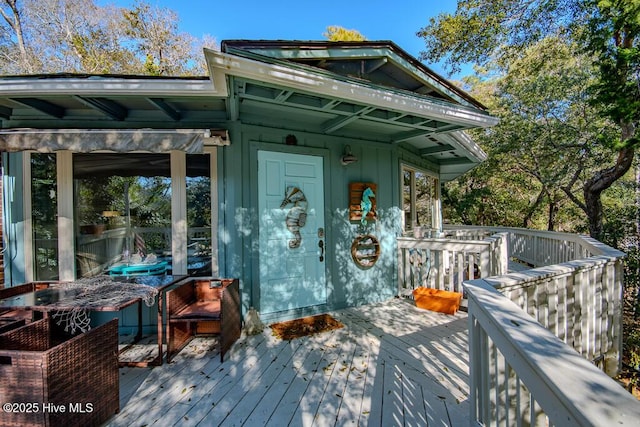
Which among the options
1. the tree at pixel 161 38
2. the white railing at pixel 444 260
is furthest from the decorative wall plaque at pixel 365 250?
the tree at pixel 161 38

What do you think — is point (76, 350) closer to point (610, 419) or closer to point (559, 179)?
point (610, 419)

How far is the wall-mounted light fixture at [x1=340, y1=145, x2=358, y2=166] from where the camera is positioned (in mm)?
3873

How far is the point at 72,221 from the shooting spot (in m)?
3.17

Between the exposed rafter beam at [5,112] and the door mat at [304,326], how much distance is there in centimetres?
369

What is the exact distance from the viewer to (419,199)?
6180mm

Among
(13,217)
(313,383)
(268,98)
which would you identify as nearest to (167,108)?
(268,98)

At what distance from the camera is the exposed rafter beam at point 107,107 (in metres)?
2.73

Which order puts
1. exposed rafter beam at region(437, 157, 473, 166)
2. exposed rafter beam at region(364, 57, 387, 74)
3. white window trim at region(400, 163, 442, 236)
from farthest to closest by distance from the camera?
exposed rafter beam at region(437, 157, 473, 166)
white window trim at region(400, 163, 442, 236)
exposed rafter beam at region(364, 57, 387, 74)

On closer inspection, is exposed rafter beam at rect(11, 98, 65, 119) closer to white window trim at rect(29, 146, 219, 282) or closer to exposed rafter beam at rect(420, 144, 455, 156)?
white window trim at rect(29, 146, 219, 282)

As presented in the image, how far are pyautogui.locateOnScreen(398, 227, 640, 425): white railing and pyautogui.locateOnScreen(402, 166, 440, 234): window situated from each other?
4.86ft

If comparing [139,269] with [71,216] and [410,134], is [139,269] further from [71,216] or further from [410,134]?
[410,134]

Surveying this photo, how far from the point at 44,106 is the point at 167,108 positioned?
122cm

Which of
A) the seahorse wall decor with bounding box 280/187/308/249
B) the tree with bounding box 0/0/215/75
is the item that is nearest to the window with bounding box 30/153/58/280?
the seahorse wall decor with bounding box 280/187/308/249

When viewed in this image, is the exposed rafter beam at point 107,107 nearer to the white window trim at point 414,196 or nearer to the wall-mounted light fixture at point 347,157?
the wall-mounted light fixture at point 347,157
